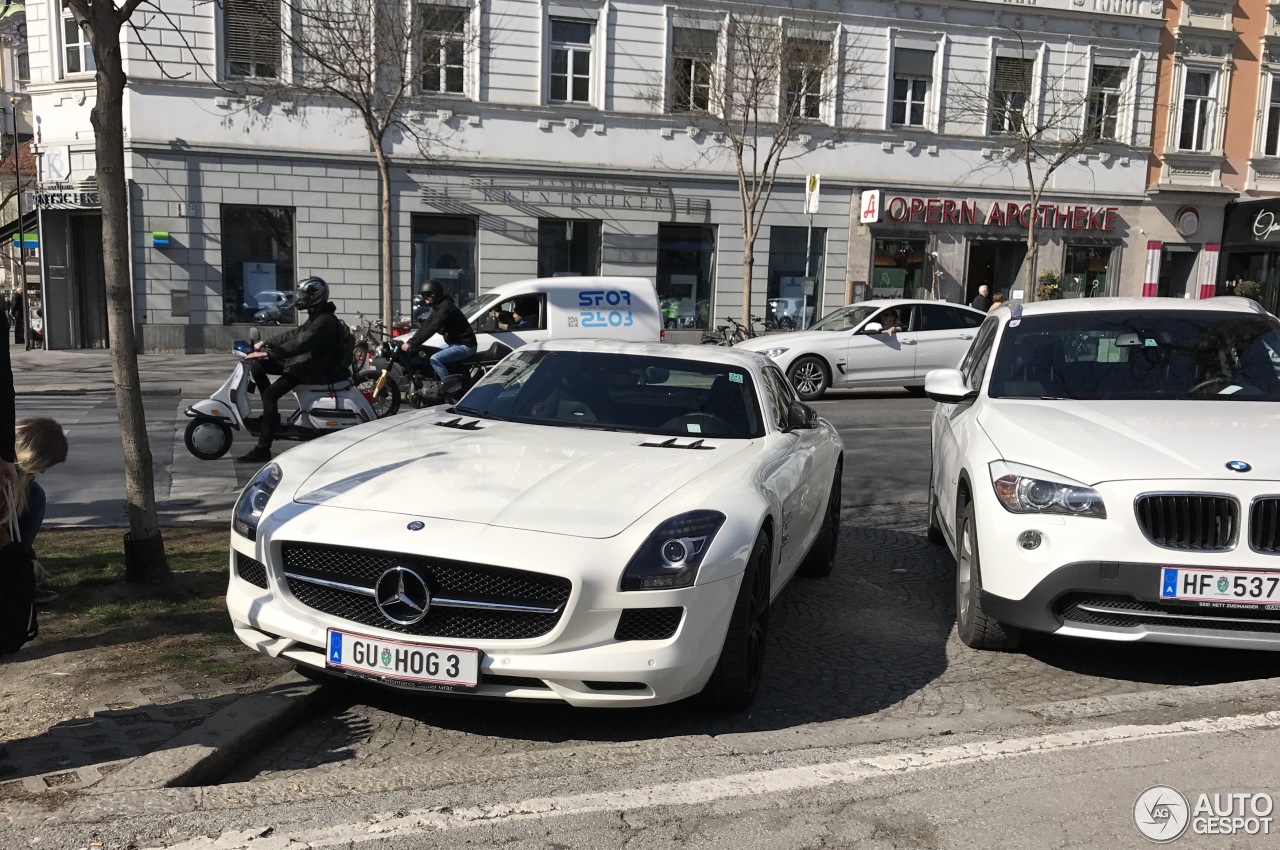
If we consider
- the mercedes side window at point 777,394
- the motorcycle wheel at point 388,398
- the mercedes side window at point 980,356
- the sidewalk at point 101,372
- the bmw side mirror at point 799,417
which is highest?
the mercedes side window at point 980,356

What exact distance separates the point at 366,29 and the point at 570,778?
1945 cm

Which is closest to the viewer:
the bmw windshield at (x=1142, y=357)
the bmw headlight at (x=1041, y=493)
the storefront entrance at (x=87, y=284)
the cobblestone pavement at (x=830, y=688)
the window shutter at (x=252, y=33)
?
the cobblestone pavement at (x=830, y=688)

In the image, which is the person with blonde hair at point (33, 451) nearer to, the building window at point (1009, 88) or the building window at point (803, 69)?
the building window at point (803, 69)

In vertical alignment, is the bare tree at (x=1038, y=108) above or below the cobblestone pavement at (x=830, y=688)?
above

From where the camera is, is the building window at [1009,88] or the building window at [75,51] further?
the building window at [1009,88]

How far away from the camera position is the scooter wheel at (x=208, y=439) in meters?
10.1

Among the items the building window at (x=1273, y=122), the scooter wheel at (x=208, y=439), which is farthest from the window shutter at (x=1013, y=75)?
the scooter wheel at (x=208, y=439)

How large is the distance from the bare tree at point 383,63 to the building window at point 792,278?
8319 millimetres

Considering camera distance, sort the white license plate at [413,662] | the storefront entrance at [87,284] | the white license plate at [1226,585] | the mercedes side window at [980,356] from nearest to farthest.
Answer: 1. the white license plate at [413,662]
2. the white license plate at [1226,585]
3. the mercedes side window at [980,356]
4. the storefront entrance at [87,284]

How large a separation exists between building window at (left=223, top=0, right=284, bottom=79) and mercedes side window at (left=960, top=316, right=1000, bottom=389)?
19.3m

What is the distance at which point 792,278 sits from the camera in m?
26.9

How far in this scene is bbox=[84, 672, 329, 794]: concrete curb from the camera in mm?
3387

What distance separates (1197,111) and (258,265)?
2475 centimetres

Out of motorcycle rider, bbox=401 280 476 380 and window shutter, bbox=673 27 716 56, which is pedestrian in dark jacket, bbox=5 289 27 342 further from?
window shutter, bbox=673 27 716 56
